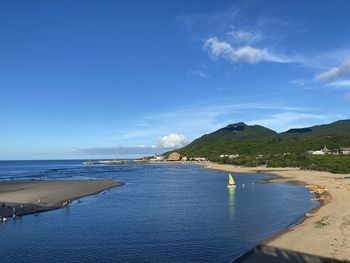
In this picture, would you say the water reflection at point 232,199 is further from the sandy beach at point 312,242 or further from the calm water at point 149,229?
the sandy beach at point 312,242

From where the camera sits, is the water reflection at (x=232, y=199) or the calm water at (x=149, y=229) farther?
the water reflection at (x=232, y=199)

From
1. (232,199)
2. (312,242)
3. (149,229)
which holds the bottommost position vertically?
(312,242)

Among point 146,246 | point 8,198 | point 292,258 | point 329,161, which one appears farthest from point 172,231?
point 329,161

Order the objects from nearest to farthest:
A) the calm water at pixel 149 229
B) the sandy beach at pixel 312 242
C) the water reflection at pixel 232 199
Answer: the sandy beach at pixel 312 242
the calm water at pixel 149 229
the water reflection at pixel 232 199

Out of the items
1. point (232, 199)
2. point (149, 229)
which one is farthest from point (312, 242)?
point (232, 199)

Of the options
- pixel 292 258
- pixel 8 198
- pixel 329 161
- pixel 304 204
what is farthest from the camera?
pixel 329 161

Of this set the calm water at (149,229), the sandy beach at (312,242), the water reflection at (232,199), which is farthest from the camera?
the water reflection at (232,199)

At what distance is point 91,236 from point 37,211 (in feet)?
60.9

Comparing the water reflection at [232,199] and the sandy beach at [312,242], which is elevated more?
the water reflection at [232,199]

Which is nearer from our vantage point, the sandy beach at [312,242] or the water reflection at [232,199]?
Result: the sandy beach at [312,242]

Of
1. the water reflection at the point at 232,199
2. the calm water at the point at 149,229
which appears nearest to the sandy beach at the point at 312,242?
the calm water at the point at 149,229

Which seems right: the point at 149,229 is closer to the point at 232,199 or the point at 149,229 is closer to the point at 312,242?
the point at 312,242

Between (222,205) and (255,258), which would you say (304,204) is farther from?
(255,258)

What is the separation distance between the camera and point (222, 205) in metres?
61.6
